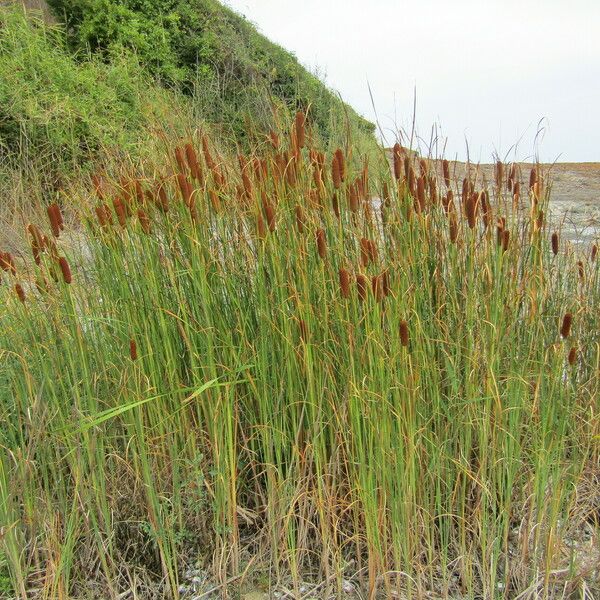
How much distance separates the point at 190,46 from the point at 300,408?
405 inches

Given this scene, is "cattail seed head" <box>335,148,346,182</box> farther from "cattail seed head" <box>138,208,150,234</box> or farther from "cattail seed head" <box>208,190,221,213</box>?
"cattail seed head" <box>138,208,150,234</box>

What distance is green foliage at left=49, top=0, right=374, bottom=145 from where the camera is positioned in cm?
1061

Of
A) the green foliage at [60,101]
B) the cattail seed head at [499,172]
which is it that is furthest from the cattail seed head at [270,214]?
the green foliage at [60,101]

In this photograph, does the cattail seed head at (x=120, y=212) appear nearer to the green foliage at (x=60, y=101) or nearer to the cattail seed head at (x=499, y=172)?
the cattail seed head at (x=499, y=172)

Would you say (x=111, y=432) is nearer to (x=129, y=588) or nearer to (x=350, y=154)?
(x=129, y=588)

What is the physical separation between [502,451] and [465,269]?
2.07ft

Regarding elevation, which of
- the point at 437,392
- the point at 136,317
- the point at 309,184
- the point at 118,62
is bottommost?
the point at 437,392

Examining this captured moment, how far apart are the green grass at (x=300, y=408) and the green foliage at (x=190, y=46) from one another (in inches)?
294

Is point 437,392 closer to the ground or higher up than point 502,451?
higher up

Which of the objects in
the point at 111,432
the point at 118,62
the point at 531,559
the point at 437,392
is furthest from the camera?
Answer: the point at 118,62

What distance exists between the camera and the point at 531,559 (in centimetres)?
250

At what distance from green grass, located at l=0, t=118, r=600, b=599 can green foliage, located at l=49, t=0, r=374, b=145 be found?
7.46 m

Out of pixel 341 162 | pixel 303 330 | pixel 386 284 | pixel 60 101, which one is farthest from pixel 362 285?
pixel 60 101

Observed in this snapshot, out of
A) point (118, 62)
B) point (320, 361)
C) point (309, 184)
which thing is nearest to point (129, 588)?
point (320, 361)
